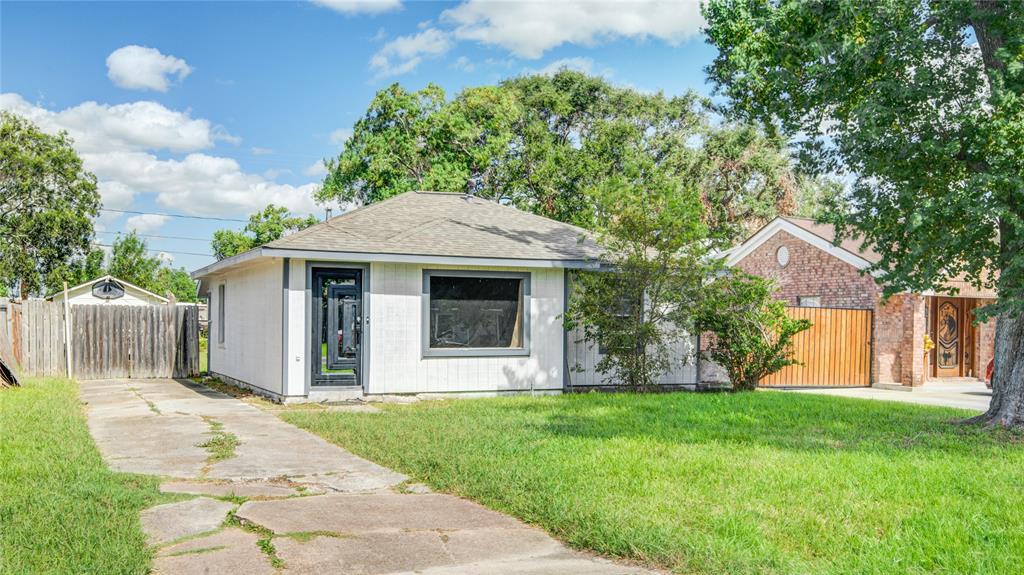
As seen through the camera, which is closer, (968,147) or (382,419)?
(968,147)

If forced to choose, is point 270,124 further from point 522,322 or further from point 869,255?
point 869,255

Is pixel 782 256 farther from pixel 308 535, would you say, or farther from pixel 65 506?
pixel 65 506

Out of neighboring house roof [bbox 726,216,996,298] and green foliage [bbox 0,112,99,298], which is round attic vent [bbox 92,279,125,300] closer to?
green foliage [bbox 0,112,99,298]

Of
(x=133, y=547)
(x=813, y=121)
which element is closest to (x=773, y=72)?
(x=813, y=121)

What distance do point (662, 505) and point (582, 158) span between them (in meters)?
24.7

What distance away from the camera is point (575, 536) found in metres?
4.86

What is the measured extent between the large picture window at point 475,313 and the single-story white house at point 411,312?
17mm

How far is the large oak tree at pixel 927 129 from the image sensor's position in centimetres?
845

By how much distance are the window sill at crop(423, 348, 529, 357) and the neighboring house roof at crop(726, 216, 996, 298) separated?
686 cm

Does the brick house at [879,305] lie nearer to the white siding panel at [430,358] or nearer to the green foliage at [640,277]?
the green foliage at [640,277]

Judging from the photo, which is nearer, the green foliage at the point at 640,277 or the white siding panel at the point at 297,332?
the white siding panel at the point at 297,332

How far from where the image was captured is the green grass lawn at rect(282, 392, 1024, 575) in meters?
4.59

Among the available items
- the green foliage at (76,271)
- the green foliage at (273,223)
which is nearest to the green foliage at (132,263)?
the green foliage at (76,271)

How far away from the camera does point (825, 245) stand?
19.9 meters
